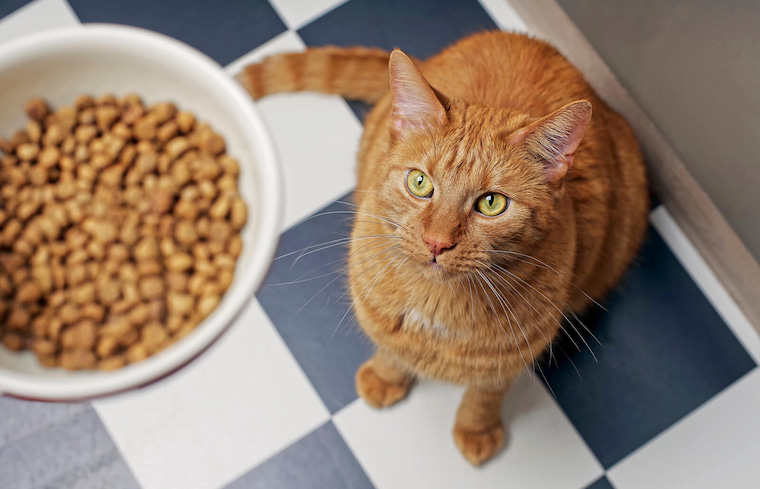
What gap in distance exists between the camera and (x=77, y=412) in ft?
4.71

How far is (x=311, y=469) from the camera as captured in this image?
144 cm

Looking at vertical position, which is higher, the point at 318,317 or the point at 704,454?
the point at 318,317

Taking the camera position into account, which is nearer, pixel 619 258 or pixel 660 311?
pixel 619 258

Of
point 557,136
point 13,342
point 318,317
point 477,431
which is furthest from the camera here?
point 318,317

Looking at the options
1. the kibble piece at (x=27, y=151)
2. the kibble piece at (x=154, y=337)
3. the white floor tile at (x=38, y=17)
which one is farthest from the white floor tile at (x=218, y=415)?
the white floor tile at (x=38, y=17)

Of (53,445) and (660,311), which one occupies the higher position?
(53,445)

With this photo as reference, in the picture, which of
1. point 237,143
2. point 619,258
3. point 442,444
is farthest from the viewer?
point 442,444

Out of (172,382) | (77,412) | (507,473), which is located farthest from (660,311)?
(77,412)

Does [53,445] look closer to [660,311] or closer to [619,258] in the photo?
[619,258]

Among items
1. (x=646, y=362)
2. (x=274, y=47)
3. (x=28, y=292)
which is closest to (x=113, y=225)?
(x=28, y=292)

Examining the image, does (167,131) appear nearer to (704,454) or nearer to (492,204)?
(492,204)

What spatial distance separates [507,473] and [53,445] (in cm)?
103

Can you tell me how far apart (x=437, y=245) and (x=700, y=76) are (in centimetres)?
86

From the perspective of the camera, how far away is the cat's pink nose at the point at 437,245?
0.82 metres
